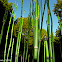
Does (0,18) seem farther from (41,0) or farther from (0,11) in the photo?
(41,0)

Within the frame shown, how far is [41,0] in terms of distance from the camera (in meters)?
0.80

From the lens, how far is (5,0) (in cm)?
1179

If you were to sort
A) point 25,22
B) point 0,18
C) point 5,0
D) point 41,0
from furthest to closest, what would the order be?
point 25,22, point 5,0, point 0,18, point 41,0

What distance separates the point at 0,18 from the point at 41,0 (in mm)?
9411

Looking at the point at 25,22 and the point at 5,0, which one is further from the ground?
the point at 5,0

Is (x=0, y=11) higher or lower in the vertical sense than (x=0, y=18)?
higher

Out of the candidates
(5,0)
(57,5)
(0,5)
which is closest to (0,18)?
(0,5)

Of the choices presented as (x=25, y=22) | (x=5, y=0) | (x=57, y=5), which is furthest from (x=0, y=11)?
(x=25, y=22)

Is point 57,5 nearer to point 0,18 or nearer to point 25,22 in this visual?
point 0,18

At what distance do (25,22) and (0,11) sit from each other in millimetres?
8227

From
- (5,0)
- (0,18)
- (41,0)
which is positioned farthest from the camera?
(5,0)

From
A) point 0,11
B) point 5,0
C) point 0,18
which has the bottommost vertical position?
point 0,18

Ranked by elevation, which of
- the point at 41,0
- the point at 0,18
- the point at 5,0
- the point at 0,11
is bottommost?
the point at 41,0

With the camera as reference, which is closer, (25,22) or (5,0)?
(5,0)
